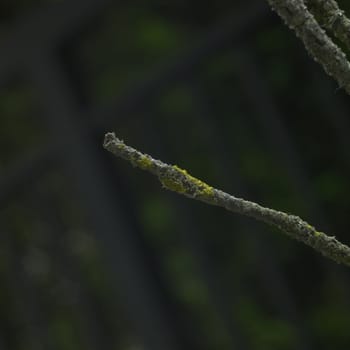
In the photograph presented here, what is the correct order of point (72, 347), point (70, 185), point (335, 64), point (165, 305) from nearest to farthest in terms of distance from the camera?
1. point (335, 64)
2. point (165, 305)
3. point (70, 185)
4. point (72, 347)

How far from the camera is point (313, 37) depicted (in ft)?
2.36

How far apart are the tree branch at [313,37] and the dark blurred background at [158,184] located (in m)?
1.82

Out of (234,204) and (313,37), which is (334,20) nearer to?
(313,37)

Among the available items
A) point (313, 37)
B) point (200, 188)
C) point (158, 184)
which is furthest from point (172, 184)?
point (158, 184)

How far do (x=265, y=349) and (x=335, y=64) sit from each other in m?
2.28

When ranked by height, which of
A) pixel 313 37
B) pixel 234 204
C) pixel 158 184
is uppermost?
pixel 158 184

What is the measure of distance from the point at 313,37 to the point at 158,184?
2.41 metres

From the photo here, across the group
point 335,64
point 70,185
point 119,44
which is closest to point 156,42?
point 119,44

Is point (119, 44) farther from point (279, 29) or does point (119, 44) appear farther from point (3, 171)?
point (279, 29)

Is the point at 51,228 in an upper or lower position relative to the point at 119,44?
lower

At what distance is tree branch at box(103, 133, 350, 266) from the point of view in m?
0.77

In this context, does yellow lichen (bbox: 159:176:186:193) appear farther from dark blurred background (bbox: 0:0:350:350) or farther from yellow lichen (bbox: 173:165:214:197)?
dark blurred background (bbox: 0:0:350:350)

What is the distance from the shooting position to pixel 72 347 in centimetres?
355

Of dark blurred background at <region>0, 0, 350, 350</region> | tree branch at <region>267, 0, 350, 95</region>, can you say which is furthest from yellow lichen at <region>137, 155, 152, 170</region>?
dark blurred background at <region>0, 0, 350, 350</region>
